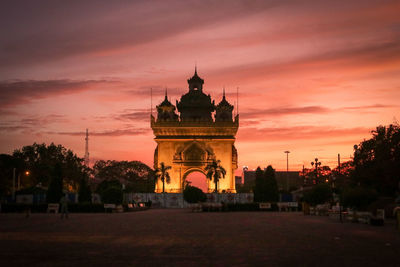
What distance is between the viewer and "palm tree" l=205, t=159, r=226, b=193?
85.6 meters

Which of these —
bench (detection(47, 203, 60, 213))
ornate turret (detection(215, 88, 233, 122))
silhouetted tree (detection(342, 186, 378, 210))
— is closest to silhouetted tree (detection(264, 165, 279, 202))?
ornate turret (detection(215, 88, 233, 122))

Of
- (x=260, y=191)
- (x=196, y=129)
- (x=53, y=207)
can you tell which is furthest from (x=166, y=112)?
(x=53, y=207)

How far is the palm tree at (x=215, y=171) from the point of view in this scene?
85625 millimetres

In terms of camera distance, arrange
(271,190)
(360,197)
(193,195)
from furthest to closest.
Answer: (271,190), (193,195), (360,197)

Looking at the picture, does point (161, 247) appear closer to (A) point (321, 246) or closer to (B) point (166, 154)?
(A) point (321, 246)

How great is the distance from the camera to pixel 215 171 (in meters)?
85.2

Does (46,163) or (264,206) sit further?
(46,163)

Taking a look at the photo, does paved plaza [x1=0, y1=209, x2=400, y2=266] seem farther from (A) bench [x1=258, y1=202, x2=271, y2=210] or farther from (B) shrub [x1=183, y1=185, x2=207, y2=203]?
(B) shrub [x1=183, y1=185, x2=207, y2=203]

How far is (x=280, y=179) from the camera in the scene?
178 meters

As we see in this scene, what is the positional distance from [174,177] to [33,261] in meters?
80.5

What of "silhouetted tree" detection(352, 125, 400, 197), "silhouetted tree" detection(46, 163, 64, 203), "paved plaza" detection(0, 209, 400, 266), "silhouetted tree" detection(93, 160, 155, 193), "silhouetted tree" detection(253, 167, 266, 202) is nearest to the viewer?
"paved plaza" detection(0, 209, 400, 266)

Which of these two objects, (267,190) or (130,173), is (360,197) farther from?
(130,173)

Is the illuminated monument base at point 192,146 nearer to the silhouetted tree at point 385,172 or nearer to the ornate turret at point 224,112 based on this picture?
the ornate turret at point 224,112

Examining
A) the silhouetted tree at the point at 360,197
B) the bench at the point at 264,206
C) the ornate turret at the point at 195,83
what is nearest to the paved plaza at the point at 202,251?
the silhouetted tree at the point at 360,197
